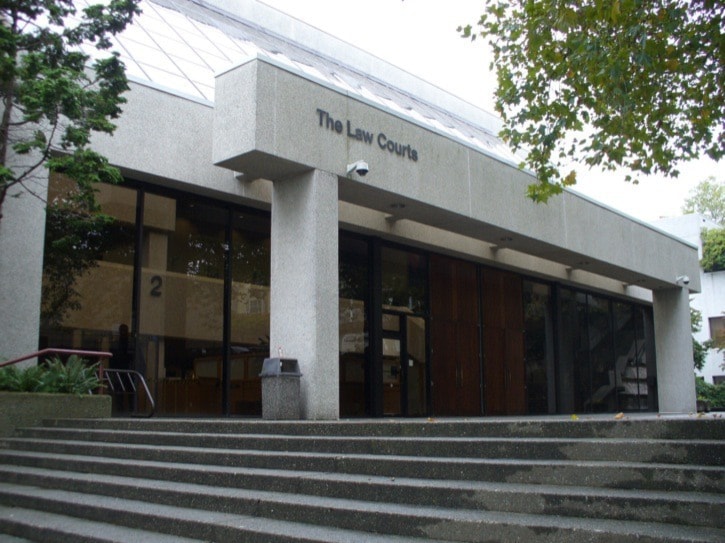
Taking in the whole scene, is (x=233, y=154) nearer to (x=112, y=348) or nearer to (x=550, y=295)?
(x=112, y=348)

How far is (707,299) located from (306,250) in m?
35.8

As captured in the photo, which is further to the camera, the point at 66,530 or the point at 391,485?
the point at 66,530

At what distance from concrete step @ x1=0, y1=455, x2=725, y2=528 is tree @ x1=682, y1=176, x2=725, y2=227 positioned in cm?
6449

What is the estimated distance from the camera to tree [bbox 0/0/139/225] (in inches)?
365

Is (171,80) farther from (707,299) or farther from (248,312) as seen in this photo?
(707,299)

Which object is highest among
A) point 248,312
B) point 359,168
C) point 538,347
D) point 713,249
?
point 713,249

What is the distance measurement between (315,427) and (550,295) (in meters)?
15.4

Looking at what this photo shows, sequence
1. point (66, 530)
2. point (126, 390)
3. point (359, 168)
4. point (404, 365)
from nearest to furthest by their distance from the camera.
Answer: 1. point (66, 530)
2. point (359, 168)
3. point (126, 390)
4. point (404, 365)

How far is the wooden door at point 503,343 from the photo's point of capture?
19.4 meters

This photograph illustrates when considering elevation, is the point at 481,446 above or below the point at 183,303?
below

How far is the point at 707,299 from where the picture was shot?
134ft

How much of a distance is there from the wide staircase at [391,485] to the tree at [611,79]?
16.1 ft

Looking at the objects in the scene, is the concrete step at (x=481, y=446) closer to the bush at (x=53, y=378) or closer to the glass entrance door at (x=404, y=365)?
the bush at (x=53, y=378)

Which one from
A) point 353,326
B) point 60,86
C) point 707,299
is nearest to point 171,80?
point 60,86
